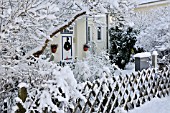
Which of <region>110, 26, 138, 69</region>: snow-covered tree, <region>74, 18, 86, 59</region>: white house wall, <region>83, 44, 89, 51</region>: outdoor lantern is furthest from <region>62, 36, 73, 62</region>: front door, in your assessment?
<region>110, 26, 138, 69</region>: snow-covered tree

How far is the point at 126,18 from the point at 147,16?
12.9 m

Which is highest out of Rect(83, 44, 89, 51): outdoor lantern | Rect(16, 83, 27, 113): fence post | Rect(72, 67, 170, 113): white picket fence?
Rect(83, 44, 89, 51): outdoor lantern

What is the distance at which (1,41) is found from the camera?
4168 mm

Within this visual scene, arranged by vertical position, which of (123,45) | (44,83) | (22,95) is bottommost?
(22,95)

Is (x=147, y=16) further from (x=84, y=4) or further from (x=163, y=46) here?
(x=84, y=4)

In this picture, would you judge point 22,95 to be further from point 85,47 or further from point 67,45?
point 85,47

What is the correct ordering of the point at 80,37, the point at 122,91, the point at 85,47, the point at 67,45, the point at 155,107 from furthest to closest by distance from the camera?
the point at 80,37, the point at 85,47, the point at 67,45, the point at 155,107, the point at 122,91

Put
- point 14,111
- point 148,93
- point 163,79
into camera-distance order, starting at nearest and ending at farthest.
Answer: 1. point 14,111
2. point 148,93
3. point 163,79

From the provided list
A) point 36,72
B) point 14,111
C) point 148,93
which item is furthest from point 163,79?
point 14,111

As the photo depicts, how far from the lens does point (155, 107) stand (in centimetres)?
726

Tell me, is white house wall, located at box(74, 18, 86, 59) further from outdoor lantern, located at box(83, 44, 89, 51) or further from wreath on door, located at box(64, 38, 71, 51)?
wreath on door, located at box(64, 38, 71, 51)

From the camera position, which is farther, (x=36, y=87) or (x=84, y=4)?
(x=84, y=4)

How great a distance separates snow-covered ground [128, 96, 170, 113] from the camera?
6.92m

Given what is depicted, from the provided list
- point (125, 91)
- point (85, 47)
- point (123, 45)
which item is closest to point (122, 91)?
point (125, 91)
